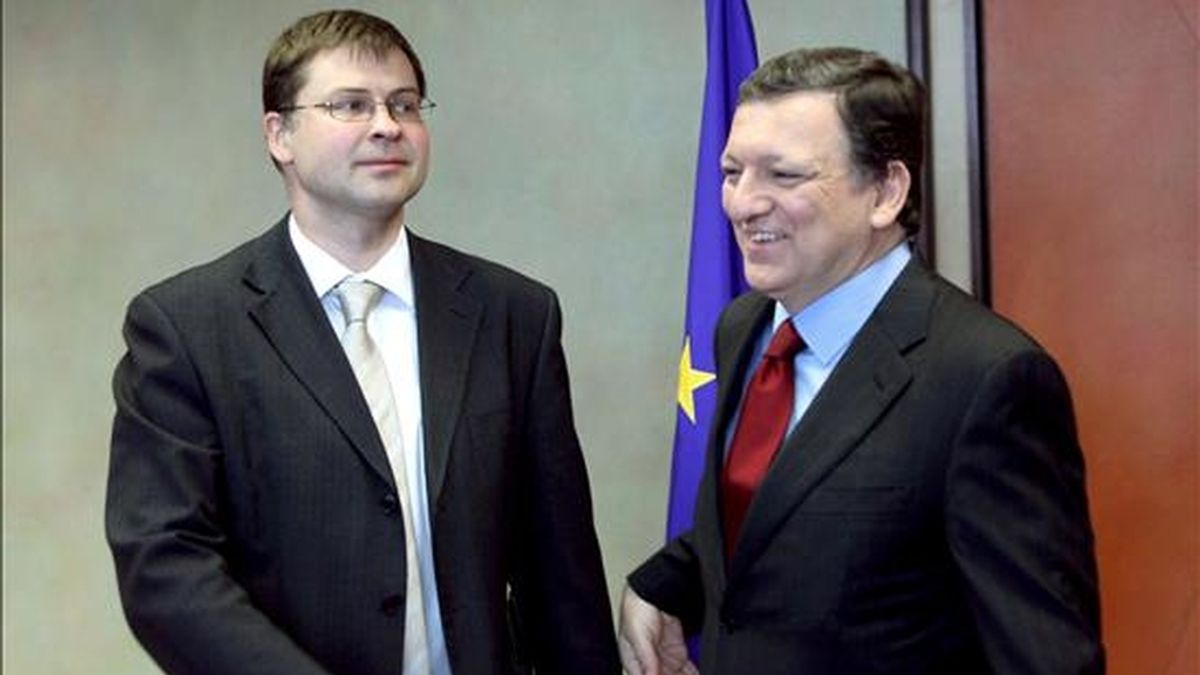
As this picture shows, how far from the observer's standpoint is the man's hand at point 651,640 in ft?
7.77

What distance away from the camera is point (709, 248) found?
10.5ft

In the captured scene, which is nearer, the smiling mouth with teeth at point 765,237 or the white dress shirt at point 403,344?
Answer: the smiling mouth with teeth at point 765,237

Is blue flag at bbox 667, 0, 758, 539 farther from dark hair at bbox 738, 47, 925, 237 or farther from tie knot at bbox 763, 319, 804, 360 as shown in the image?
dark hair at bbox 738, 47, 925, 237

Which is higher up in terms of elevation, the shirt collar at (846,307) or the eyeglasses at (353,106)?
the eyeglasses at (353,106)

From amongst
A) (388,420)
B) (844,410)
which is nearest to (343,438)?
(388,420)

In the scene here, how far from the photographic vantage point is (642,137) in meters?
3.63

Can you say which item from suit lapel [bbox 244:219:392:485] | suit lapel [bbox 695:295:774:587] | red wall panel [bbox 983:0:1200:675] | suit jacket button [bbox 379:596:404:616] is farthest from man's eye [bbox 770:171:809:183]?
red wall panel [bbox 983:0:1200:675]

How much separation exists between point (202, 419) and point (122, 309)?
213cm

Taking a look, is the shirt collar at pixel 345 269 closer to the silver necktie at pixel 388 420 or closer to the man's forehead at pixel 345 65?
the silver necktie at pixel 388 420

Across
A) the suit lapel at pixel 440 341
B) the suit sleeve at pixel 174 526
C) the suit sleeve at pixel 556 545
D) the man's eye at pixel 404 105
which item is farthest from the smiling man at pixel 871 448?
the suit sleeve at pixel 174 526

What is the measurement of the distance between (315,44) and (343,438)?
1.75 ft

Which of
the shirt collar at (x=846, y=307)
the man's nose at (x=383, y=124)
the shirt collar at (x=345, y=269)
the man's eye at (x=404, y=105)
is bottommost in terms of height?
the shirt collar at (x=846, y=307)

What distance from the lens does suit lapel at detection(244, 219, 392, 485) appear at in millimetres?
2193

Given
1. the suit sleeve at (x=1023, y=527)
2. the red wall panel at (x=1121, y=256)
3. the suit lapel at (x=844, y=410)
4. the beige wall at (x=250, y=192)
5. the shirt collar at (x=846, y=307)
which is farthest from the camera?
the beige wall at (x=250, y=192)
